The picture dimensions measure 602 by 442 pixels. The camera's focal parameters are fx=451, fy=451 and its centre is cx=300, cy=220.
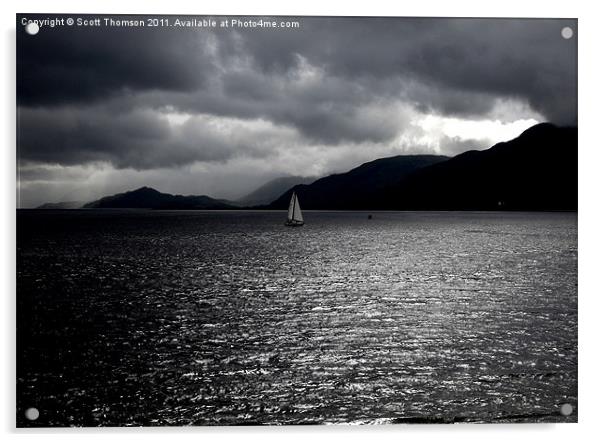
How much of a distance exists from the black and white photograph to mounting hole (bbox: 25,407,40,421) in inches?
0.8

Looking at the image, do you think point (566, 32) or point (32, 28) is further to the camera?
point (566, 32)

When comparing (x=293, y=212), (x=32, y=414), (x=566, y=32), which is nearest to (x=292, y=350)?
(x=32, y=414)

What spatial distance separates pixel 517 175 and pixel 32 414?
53.8ft

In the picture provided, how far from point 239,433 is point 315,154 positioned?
7824mm

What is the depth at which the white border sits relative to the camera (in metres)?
8.76

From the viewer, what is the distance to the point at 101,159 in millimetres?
11938

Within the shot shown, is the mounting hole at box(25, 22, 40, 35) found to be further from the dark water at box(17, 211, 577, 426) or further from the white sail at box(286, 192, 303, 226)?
the white sail at box(286, 192, 303, 226)

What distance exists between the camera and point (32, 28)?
9.39 metres

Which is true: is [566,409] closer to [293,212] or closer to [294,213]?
[293,212]

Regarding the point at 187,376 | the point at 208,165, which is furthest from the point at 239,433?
the point at 208,165

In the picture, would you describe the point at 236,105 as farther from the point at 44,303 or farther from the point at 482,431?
the point at 44,303

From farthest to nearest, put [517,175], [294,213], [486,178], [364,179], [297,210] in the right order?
1. [297,210]
2. [294,213]
3. [364,179]
4. [486,178]
5. [517,175]

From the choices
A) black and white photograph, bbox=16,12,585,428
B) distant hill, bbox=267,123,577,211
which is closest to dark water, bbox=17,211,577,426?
black and white photograph, bbox=16,12,585,428
